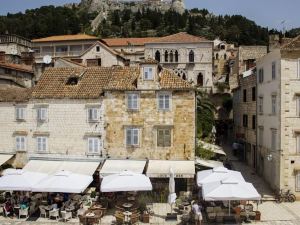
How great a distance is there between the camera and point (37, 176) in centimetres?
2595

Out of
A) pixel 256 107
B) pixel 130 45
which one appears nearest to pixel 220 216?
pixel 256 107

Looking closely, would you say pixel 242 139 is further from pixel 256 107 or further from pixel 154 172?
pixel 154 172

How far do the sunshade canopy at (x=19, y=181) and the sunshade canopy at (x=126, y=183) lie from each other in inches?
168

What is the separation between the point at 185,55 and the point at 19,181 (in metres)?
49.4

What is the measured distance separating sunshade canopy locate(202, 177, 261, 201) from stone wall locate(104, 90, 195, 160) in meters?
7.14

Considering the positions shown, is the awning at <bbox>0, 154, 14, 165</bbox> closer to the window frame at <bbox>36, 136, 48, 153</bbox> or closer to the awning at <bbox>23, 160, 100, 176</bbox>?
the awning at <bbox>23, 160, 100, 176</bbox>

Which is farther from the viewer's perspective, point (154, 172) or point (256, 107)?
point (256, 107)

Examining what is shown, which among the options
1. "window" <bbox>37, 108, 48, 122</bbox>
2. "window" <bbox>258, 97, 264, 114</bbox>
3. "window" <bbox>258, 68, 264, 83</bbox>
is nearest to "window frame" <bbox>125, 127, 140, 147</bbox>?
"window" <bbox>37, 108, 48, 122</bbox>

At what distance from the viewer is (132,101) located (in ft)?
98.5

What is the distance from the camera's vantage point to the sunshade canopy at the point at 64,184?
77.3 ft

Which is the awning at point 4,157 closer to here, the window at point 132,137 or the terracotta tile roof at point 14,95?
the terracotta tile roof at point 14,95

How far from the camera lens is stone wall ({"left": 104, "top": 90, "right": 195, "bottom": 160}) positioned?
29547 mm

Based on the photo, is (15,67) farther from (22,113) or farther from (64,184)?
(64,184)

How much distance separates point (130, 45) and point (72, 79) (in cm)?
5584
